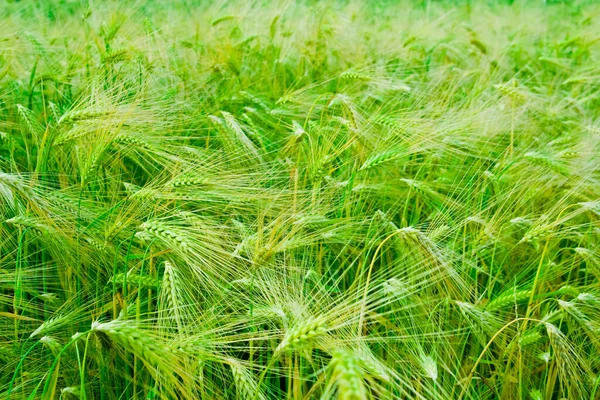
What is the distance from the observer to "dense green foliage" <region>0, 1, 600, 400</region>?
132 cm

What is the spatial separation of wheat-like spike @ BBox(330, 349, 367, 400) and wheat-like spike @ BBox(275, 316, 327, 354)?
151mm

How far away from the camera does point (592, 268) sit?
1688 millimetres

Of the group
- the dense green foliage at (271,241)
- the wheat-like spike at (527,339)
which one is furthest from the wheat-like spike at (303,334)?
the wheat-like spike at (527,339)

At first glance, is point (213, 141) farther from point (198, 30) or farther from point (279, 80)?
point (198, 30)

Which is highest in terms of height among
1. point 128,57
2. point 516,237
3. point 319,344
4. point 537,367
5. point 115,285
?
point 128,57

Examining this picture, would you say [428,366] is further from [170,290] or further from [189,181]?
[189,181]

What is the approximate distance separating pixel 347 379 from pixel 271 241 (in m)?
0.59

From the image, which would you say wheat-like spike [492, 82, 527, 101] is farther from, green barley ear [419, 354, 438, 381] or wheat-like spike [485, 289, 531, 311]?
green barley ear [419, 354, 438, 381]

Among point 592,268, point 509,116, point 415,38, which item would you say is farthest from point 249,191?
point 415,38

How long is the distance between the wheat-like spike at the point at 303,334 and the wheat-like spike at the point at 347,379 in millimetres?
151

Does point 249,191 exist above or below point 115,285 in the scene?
above

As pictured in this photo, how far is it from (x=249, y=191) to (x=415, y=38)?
222 centimetres

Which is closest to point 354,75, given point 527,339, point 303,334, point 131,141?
point 131,141

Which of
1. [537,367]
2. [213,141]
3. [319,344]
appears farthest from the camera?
[213,141]
